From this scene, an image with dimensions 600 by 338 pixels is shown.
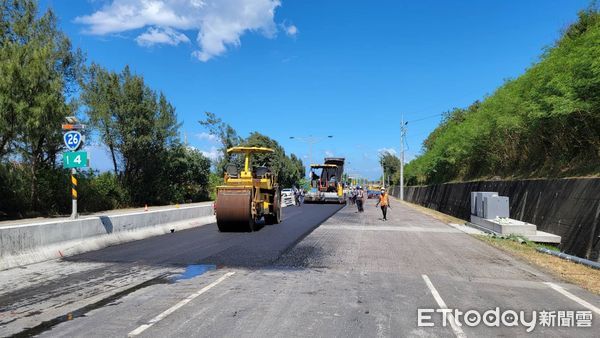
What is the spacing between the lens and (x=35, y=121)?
25062 millimetres

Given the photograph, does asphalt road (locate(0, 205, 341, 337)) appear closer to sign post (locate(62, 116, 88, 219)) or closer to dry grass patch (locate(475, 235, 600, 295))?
sign post (locate(62, 116, 88, 219))

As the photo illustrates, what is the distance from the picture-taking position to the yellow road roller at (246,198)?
16.9 m

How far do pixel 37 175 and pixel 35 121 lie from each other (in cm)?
572

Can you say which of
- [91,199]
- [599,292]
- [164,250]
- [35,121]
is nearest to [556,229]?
[599,292]

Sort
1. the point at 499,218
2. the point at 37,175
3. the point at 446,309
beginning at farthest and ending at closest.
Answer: the point at 37,175, the point at 499,218, the point at 446,309

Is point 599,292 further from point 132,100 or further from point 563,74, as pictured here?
point 132,100

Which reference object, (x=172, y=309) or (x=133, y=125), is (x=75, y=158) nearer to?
(x=172, y=309)

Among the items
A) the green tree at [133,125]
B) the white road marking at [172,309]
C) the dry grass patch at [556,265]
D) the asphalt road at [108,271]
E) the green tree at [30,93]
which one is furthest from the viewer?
the green tree at [133,125]

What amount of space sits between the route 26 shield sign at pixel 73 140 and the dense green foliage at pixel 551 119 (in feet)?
51.9

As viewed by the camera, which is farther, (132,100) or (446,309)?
(132,100)

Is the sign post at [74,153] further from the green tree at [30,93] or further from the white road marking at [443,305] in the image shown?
the green tree at [30,93]

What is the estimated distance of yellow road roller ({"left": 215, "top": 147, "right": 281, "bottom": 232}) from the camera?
16.9 metres

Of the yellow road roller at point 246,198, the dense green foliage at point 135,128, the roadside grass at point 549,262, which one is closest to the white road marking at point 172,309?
the roadside grass at point 549,262

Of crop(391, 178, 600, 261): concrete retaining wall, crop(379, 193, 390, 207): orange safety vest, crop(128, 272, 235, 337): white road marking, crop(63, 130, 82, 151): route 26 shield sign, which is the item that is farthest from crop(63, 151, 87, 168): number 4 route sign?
crop(379, 193, 390, 207): orange safety vest
